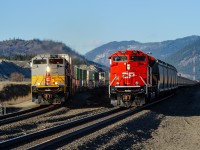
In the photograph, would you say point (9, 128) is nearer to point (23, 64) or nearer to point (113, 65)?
point (113, 65)

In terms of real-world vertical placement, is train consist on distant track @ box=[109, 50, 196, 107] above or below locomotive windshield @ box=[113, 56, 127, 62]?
below

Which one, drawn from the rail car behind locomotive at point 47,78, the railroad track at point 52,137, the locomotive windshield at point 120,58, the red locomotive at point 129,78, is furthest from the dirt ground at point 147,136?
the rail car behind locomotive at point 47,78

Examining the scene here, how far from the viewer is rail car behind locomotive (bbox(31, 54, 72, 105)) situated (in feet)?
92.7

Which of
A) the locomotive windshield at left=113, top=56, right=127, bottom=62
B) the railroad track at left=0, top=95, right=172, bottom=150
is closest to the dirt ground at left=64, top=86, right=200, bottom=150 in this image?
the railroad track at left=0, top=95, right=172, bottom=150

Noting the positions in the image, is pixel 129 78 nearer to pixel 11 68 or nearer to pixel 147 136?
pixel 147 136

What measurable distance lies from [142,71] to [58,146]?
14.2 m

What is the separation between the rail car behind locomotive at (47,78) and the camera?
92.7ft

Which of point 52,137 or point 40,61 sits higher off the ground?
point 40,61

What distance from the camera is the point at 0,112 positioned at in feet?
96.2

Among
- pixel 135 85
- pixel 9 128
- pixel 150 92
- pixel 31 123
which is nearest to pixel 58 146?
pixel 9 128

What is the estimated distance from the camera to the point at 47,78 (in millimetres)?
28281

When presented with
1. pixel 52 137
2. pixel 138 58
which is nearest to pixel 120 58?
pixel 138 58

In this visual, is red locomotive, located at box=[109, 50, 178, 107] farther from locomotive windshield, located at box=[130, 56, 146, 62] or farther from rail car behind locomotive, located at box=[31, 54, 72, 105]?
rail car behind locomotive, located at box=[31, 54, 72, 105]

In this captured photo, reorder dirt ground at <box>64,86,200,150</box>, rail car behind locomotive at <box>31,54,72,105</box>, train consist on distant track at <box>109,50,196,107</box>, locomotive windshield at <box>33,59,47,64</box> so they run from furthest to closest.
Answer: locomotive windshield at <box>33,59,47,64</box> < rail car behind locomotive at <box>31,54,72,105</box> < train consist on distant track at <box>109,50,196,107</box> < dirt ground at <box>64,86,200,150</box>
